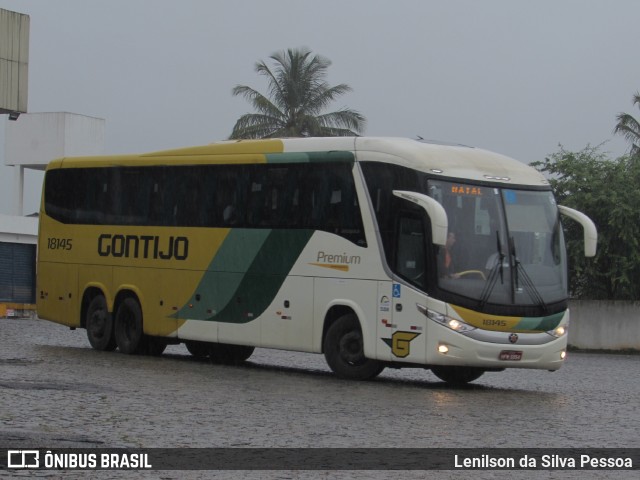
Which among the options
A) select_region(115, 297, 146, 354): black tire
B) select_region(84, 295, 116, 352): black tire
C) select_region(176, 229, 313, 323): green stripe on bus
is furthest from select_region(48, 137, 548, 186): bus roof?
select_region(84, 295, 116, 352): black tire

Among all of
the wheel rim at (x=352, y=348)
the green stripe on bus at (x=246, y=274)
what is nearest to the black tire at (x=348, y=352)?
the wheel rim at (x=352, y=348)

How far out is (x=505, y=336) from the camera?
18.4 meters

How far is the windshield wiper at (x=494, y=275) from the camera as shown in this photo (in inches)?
722

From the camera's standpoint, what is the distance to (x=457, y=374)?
2045 centimetres

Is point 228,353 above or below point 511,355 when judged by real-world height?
below

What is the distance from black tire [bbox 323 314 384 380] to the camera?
19.2 m

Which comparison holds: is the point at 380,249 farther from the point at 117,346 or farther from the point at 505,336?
the point at 117,346

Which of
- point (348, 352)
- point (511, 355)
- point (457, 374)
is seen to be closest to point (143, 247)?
point (348, 352)

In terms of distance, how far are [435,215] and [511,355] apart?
2.30 m

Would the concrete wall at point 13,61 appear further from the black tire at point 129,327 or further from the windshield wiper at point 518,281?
the windshield wiper at point 518,281

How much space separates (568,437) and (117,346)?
12.9m

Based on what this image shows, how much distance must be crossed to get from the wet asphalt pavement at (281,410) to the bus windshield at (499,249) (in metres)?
1.42

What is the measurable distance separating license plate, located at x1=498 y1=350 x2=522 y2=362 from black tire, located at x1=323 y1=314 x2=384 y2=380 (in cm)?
186

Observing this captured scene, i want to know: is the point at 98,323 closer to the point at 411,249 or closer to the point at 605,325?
the point at 411,249
